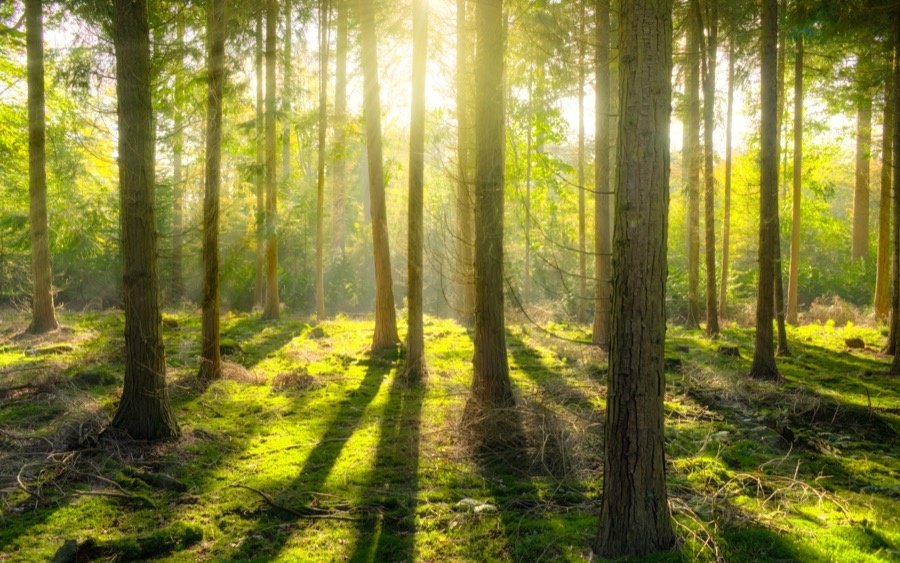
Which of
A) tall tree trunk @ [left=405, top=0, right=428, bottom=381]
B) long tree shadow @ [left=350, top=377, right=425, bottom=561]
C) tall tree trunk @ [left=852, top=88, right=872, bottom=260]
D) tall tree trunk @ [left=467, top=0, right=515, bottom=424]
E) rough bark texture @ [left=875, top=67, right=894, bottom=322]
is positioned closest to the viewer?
long tree shadow @ [left=350, top=377, right=425, bottom=561]

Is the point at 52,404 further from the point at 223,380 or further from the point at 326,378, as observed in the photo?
the point at 326,378

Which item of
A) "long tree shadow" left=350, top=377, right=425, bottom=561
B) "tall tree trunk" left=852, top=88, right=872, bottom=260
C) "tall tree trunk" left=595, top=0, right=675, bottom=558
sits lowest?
"long tree shadow" left=350, top=377, right=425, bottom=561

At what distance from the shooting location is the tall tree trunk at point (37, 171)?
1415 centimetres

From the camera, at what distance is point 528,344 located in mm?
15422

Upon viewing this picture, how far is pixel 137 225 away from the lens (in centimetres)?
688

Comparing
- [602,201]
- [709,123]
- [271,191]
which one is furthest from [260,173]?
[709,123]

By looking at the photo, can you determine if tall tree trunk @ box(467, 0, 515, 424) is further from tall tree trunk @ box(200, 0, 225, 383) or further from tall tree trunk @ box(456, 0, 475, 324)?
tall tree trunk @ box(200, 0, 225, 383)

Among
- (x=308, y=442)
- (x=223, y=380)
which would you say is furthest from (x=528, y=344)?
(x=308, y=442)

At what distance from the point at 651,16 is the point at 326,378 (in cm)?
875

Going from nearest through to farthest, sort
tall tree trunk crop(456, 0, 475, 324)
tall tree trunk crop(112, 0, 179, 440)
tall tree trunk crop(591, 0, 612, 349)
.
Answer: tall tree trunk crop(112, 0, 179, 440)
tall tree trunk crop(456, 0, 475, 324)
tall tree trunk crop(591, 0, 612, 349)

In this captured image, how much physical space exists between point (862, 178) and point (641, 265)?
2267 cm

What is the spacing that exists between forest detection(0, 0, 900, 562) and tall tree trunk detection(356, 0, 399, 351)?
0.06 metres

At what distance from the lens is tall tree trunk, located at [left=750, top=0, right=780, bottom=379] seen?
34.8 ft

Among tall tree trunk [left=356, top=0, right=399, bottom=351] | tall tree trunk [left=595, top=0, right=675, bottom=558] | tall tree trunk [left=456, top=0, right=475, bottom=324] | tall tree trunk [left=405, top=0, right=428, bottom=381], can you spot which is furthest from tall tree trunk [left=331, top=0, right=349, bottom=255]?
tall tree trunk [left=595, top=0, right=675, bottom=558]
